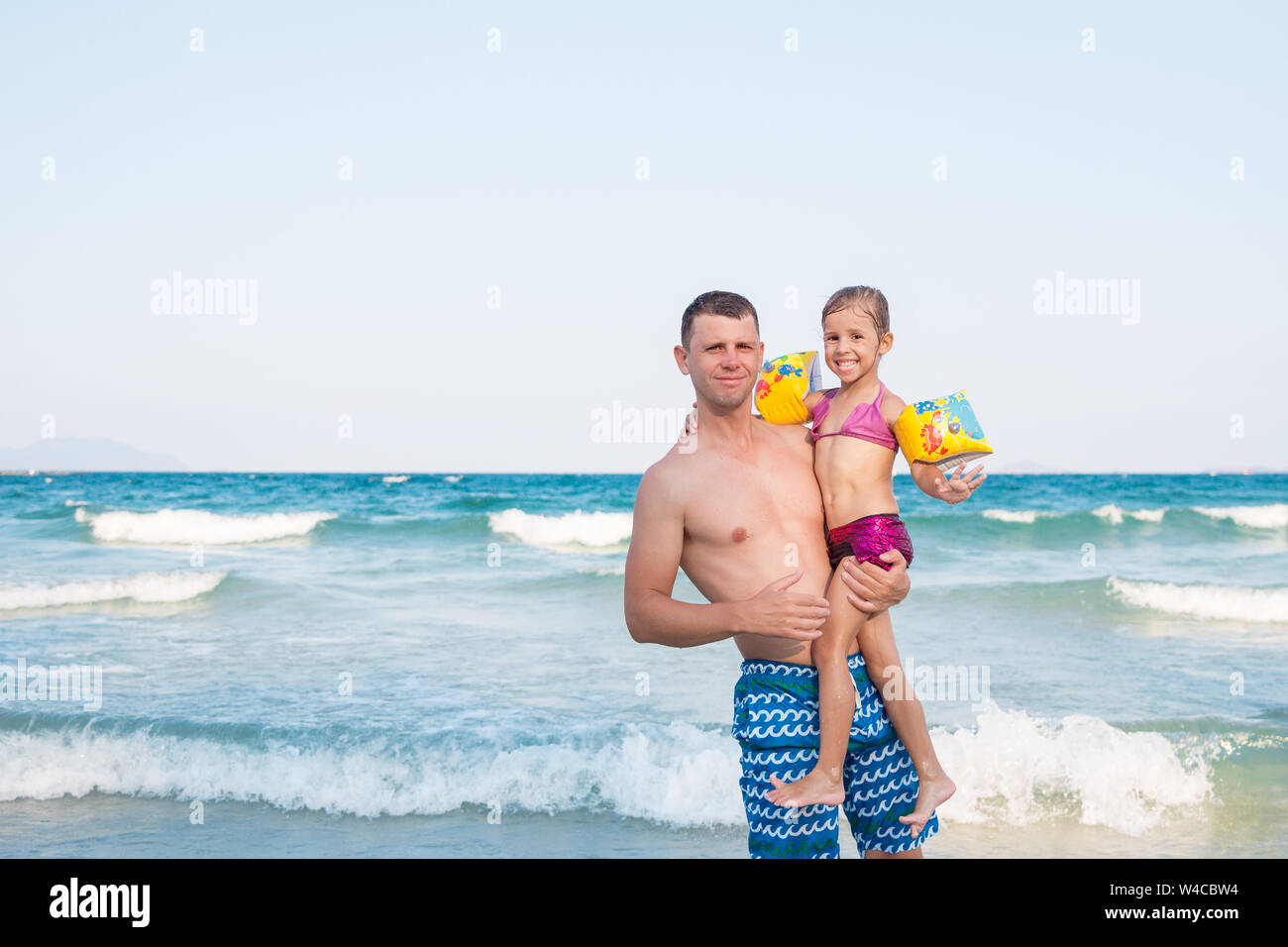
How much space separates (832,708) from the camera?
319 cm

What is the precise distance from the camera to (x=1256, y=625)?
512 inches

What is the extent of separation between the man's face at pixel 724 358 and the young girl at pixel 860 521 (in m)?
0.36

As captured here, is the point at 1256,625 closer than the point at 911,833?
No

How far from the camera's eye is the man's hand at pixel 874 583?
3.15 metres

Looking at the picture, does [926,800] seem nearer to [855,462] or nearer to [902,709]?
[902,709]

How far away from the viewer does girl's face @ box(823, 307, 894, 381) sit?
3391mm

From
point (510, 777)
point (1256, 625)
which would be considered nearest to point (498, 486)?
point (1256, 625)

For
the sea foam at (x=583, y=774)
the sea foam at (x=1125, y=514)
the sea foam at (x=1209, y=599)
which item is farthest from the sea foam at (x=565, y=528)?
the sea foam at (x=583, y=774)

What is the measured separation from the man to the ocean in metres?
3.18

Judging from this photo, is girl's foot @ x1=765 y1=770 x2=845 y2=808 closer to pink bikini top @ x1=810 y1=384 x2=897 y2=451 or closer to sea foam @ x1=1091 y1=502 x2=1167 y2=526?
pink bikini top @ x1=810 y1=384 x2=897 y2=451

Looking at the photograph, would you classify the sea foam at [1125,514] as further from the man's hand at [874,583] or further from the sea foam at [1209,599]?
the man's hand at [874,583]

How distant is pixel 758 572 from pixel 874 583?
38cm
